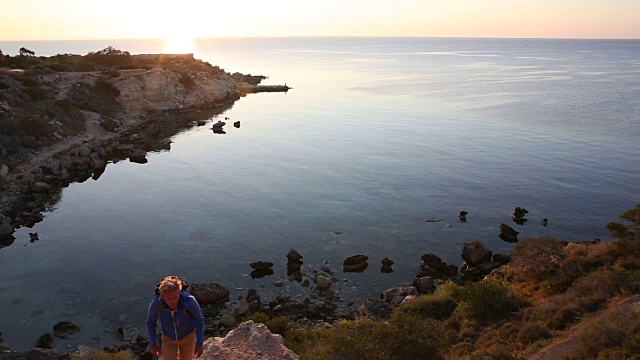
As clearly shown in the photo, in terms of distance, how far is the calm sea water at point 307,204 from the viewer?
992 inches

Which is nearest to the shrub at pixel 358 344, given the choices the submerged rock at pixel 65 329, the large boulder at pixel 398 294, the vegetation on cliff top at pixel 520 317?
the vegetation on cliff top at pixel 520 317

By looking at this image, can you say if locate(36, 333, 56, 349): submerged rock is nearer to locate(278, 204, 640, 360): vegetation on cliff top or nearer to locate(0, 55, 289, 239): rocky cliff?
Answer: locate(278, 204, 640, 360): vegetation on cliff top

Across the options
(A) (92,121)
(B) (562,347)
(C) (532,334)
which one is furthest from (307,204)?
(A) (92,121)

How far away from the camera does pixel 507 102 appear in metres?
88.8

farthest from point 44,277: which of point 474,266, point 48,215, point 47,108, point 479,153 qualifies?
point 479,153

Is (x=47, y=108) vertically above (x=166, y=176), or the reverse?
(x=47, y=108)

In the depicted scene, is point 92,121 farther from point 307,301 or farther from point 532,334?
point 532,334

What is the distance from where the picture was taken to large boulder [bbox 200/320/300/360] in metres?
14.4

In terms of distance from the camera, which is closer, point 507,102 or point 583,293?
point 583,293

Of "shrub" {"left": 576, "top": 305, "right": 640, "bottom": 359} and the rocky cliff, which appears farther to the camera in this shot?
the rocky cliff

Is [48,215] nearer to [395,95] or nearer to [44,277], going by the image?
[44,277]

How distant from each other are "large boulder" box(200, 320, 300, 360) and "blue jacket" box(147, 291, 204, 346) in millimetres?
5054

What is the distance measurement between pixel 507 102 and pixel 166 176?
68504 millimetres

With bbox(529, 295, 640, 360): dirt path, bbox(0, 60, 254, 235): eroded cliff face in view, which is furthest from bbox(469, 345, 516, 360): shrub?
bbox(0, 60, 254, 235): eroded cliff face
